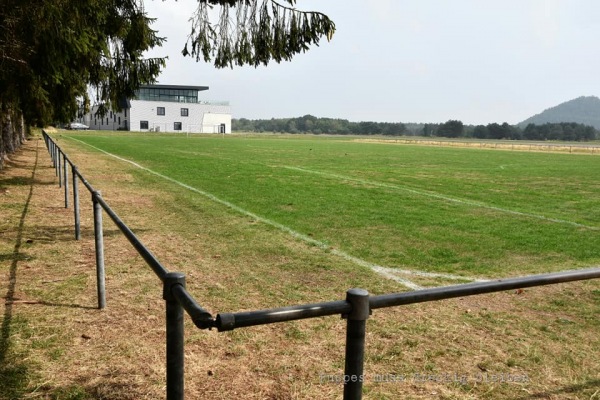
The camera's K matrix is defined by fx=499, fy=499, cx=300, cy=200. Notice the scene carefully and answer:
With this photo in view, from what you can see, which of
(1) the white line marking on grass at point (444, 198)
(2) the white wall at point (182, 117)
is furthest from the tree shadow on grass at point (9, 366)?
(2) the white wall at point (182, 117)

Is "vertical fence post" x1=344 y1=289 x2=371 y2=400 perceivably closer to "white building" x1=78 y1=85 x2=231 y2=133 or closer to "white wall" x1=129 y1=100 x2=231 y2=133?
"white wall" x1=129 y1=100 x2=231 y2=133

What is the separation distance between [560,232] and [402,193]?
5.42m

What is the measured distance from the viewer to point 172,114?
318ft

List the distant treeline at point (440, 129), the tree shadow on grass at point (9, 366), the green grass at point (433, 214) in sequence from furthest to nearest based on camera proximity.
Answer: the distant treeline at point (440, 129)
the green grass at point (433, 214)
the tree shadow on grass at point (9, 366)

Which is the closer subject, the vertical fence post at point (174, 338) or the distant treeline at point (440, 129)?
the vertical fence post at point (174, 338)

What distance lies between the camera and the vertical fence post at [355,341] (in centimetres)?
167

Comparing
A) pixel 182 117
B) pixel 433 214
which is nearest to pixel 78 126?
pixel 182 117

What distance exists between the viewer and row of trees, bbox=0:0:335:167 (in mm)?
6277

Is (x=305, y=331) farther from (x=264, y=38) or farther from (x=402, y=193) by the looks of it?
(x=402, y=193)

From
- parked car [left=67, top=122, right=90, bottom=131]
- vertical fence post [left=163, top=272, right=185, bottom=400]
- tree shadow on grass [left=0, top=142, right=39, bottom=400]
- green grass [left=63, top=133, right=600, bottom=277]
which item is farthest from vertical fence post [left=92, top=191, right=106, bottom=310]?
parked car [left=67, top=122, right=90, bottom=131]

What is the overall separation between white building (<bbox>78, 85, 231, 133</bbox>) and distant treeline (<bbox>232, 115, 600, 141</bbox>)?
251 feet

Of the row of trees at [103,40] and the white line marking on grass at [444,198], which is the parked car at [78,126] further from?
the row of trees at [103,40]

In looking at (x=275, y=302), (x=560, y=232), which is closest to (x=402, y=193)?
(x=560, y=232)

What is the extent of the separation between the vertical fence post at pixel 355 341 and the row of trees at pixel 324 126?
171m
